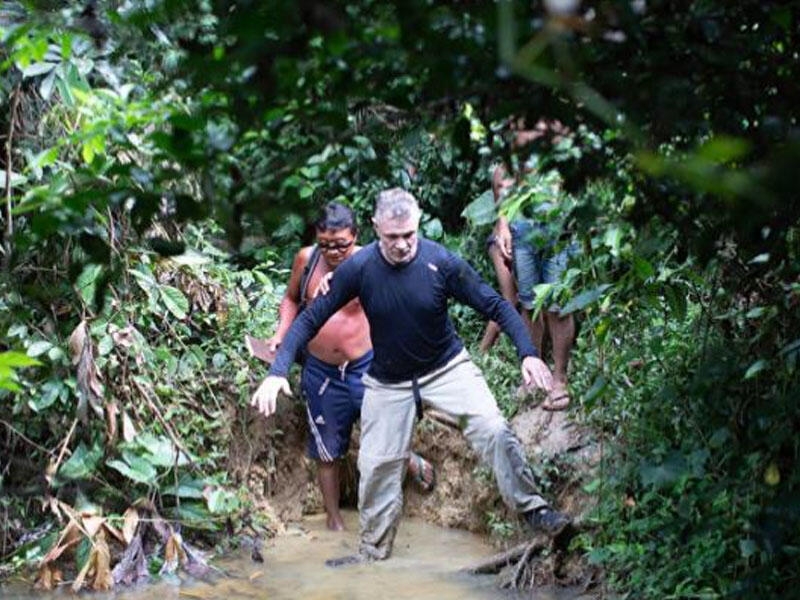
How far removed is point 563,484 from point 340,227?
1.80 metres

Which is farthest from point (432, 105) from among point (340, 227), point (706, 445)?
point (340, 227)

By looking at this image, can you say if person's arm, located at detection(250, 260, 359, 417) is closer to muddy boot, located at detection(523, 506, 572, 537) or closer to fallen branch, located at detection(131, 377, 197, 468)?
fallen branch, located at detection(131, 377, 197, 468)

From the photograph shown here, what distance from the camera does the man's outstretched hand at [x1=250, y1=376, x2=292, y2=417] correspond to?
605 cm

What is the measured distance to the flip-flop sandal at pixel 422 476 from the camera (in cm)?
761

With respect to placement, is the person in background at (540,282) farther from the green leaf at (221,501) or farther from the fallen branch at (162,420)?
the fallen branch at (162,420)

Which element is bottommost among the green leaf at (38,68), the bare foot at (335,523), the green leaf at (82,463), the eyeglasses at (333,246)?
the bare foot at (335,523)

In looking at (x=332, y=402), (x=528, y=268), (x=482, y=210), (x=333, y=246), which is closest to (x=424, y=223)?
(x=528, y=268)

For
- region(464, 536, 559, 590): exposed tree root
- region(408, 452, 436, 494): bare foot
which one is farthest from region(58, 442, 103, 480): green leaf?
region(464, 536, 559, 590): exposed tree root

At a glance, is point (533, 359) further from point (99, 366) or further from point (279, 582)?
point (99, 366)

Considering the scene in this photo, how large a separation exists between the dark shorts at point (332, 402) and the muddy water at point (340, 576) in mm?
549

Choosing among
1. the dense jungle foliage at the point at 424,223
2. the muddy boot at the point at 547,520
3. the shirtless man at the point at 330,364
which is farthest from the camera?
the shirtless man at the point at 330,364

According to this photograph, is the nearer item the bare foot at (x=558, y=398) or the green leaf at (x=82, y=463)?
the green leaf at (x=82, y=463)

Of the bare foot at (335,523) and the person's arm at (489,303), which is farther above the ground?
the person's arm at (489,303)

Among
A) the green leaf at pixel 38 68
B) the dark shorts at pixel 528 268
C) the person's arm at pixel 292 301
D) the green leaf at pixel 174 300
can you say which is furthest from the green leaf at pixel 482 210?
the green leaf at pixel 38 68
